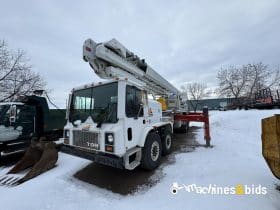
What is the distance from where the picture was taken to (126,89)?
3.38m

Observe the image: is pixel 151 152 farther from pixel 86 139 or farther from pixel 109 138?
pixel 86 139

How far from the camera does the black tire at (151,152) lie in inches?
141

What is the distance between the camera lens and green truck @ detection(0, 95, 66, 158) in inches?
206

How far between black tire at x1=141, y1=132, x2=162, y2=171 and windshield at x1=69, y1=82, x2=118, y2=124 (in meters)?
1.10

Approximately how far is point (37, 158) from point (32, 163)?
0.17 meters

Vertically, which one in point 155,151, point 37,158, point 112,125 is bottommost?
point 37,158

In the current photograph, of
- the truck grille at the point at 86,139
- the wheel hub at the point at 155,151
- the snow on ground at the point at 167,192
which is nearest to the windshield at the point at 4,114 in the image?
the snow on ground at the point at 167,192

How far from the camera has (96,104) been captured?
3.51 meters

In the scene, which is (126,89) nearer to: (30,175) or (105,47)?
(105,47)

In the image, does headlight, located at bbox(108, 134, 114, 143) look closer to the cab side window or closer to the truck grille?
the truck grille

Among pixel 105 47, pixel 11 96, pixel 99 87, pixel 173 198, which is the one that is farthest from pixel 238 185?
pixel 11 96

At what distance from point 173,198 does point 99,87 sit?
8.85ft

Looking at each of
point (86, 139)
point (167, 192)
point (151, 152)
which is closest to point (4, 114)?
point (86, 139)

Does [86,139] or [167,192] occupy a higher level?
[86,139]
